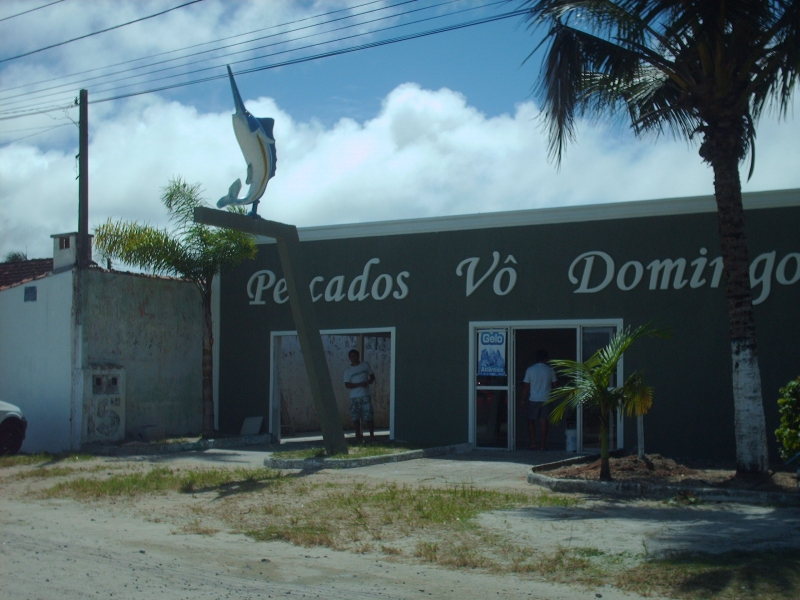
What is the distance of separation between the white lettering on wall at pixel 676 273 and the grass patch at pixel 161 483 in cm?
689

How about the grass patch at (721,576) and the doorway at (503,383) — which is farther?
the doorway at (503,383)

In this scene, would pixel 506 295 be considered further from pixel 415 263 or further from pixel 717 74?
pixel 717 74

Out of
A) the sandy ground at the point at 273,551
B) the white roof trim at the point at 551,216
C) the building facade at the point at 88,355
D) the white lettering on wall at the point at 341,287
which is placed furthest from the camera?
the white lettering on wall at the point at 341,287

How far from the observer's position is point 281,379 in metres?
21.4

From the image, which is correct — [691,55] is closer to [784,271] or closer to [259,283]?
[784,271]

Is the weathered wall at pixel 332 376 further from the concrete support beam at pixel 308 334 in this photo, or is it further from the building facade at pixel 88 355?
the concrete support beam at pixel 308 334

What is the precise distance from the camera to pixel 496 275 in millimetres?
16781

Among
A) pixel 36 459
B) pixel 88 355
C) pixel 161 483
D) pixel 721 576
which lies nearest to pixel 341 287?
pixel 88 355

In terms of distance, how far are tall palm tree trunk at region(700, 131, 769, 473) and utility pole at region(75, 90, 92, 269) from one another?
12393 millimetres

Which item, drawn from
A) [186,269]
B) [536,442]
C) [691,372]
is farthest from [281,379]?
[691,372]

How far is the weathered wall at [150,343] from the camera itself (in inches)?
696

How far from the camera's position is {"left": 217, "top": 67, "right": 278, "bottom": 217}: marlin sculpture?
13781 millimetres

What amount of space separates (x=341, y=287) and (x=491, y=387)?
3988 mm

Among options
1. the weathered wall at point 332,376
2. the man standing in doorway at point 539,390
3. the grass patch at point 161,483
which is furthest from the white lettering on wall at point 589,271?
the grass patch at point 161,483
